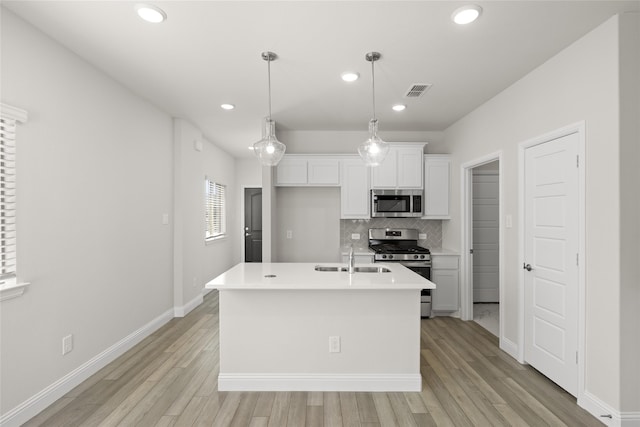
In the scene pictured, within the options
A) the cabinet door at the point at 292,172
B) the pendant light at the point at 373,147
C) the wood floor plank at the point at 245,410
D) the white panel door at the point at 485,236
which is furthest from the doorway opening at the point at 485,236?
the wood floor plank at the point at 245,410

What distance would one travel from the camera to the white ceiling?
2.14 m

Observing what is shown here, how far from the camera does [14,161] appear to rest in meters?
2.19

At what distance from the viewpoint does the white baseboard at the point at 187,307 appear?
4562mm

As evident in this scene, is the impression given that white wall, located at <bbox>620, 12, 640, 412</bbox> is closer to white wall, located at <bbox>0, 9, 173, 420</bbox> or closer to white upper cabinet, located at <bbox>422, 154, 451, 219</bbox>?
white upper cabinet, located at <bbox>422, 154, 451, 219</bbox>

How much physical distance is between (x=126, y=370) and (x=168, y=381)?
509 mm

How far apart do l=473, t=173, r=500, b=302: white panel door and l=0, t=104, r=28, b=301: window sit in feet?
18.0

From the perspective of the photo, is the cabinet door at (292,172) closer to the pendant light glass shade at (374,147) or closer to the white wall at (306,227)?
the white wall at (306,227)

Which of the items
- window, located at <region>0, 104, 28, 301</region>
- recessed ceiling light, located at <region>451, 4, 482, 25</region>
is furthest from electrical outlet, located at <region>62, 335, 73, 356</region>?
recessed ceiling light, located at <region>451, 4, 482, 25</region>

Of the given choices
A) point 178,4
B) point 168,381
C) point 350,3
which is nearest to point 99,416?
point 168,381

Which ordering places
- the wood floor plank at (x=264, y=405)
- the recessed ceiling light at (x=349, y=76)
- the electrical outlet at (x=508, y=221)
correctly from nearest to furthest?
1. the wood floor plank at (x=264, y=405)
2. the recessed ceiling light at (x=349, y=76)
3. the electrical outlet at (x=508, y=221)

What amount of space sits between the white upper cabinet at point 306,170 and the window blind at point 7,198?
307 centimetres

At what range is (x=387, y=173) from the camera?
4875 millimetres

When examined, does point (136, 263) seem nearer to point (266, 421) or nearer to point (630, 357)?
point (266, 421)

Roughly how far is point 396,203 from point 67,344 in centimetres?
401
